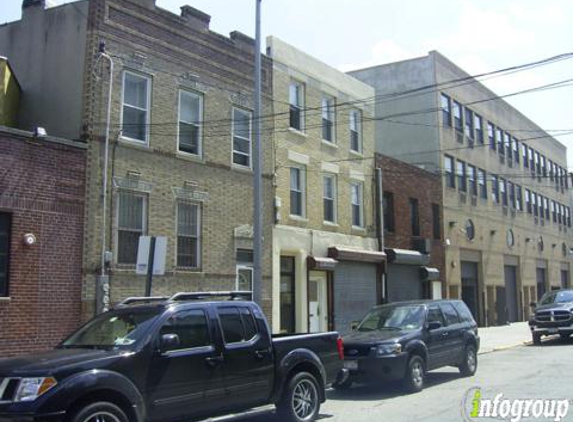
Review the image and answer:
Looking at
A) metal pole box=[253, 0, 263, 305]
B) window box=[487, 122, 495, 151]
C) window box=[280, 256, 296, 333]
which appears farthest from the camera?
window box=[487, 122, 495, 151]

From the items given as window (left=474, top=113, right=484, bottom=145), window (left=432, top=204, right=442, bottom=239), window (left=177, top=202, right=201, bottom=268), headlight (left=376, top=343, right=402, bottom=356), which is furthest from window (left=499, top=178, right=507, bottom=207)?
headlight (left=376, top=343, right=402, bottom=356)

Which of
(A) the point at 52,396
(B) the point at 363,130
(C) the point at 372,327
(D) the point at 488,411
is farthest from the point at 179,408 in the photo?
(B) the point at 363,130

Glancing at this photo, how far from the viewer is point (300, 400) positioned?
909 cm

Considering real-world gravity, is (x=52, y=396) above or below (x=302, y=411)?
above

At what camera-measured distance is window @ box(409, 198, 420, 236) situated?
27.5 m

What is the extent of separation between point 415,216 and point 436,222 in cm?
239

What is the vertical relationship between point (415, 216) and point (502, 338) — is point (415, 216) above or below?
above

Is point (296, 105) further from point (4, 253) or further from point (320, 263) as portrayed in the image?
point (4, 253)

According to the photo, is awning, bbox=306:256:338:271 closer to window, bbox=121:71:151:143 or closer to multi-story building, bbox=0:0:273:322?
multi-story building, bbox=0:0:273:322

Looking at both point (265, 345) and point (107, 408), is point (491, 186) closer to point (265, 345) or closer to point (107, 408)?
point (265, 345)

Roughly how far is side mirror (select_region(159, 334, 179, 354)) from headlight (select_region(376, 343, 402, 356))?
5354 mm

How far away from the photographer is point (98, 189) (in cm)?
1435

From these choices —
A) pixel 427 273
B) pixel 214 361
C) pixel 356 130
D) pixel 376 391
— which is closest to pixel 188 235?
pixel 376 391

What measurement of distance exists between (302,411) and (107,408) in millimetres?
3268
